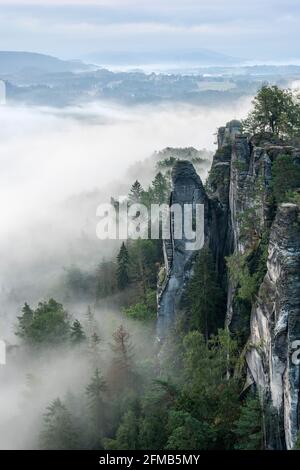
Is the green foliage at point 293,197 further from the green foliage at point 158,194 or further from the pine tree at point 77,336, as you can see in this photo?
the green foliage at point 158,194

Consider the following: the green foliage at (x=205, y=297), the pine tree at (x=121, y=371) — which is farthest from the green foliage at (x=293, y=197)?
the pine tree at (x=121, y=371)

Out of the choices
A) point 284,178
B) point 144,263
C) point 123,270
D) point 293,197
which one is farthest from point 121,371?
point 123,270

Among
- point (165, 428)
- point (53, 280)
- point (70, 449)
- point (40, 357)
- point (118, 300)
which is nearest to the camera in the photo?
point (165, 428)
